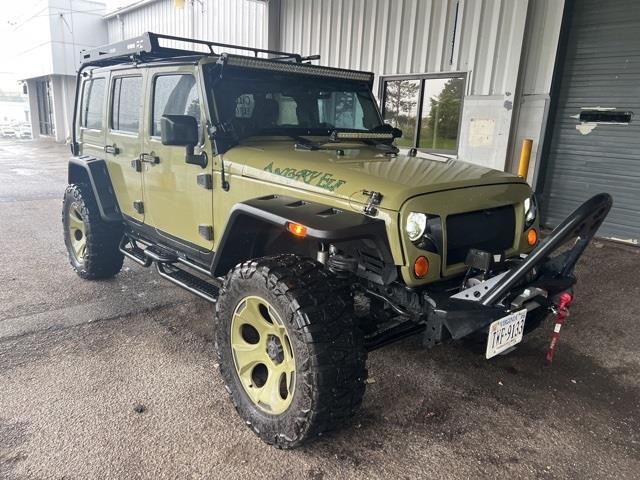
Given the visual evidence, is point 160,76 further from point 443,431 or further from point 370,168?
point 443,431

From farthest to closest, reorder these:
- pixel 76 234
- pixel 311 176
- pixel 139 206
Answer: pixel 76 234 < pixel 139 206 < pixel 311 176

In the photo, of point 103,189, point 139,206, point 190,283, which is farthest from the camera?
point 103,189

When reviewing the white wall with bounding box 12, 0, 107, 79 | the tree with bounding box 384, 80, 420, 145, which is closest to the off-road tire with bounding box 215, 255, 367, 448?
the tree with bounding box 384, 80, 420, 145

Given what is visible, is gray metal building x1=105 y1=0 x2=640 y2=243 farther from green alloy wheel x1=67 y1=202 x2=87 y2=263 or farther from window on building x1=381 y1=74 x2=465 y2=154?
green alloy wheel x1=67 y1=202 x2=87 y2=263

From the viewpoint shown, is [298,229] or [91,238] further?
[91,238]

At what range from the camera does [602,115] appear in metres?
6.89

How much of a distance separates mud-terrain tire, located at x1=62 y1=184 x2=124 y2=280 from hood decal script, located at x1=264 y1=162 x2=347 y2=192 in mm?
2395

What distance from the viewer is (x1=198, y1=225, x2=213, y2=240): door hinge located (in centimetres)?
349

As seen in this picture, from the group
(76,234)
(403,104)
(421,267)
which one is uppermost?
(403,104)

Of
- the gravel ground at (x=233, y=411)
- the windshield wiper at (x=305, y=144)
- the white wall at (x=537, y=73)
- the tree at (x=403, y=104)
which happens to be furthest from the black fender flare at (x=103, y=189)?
the white wall at (x=537, y=73)

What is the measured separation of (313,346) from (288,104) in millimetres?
1999

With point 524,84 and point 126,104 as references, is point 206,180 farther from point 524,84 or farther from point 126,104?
point 524,84

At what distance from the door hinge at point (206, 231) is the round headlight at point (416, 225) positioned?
1.57 meters

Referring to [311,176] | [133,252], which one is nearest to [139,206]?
[133,252]
